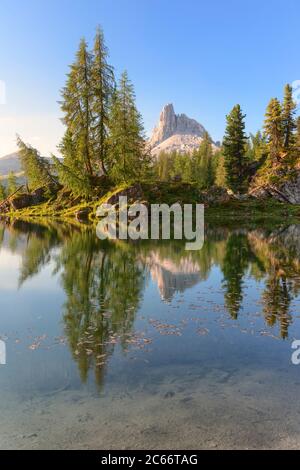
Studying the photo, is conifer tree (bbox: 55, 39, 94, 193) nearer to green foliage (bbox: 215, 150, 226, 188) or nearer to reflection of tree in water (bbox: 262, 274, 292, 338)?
green foliage (bbox: 215, 150, 226, 188)

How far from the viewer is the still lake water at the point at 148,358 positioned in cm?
714

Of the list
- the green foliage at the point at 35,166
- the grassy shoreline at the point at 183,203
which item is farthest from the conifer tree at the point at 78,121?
the green foliage at the point at 35,166

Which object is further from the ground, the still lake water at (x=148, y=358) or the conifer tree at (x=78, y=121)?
the conifer tree at (x=78, y=121)

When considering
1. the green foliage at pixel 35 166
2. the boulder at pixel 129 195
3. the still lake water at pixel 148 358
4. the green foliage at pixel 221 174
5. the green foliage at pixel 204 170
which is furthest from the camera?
the green foliage at pixel 204 170

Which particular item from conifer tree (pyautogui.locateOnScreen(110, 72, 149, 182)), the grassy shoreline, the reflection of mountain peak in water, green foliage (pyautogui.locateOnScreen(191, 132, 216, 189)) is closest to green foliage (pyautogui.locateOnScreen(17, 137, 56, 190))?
the grassy shoreline

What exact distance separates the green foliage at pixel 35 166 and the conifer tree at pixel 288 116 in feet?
180

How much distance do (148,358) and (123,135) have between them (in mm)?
55995

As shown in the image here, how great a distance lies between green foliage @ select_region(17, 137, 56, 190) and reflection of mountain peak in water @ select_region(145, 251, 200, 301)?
58039 mm

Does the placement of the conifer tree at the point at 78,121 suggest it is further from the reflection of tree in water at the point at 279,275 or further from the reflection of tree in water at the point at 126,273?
the reflection of tree in water at the point at 279,275

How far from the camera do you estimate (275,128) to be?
83.6m

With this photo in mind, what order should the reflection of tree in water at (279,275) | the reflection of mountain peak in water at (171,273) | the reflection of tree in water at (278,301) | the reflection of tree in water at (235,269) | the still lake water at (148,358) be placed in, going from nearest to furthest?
the still lake water at (148,358)
the reflection of tree in water at (278,301)
the reflection of tree in water at (279,275)
the reflection of tree in water at (235,269)
the reflection of mountain peak in water at (171,273)

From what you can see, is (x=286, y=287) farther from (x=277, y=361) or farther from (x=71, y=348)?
(x=71, y=348)

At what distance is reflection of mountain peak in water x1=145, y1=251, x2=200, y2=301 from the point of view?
18.9 metres

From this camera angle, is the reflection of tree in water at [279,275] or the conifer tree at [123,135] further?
the conifer tree at [123,135]
